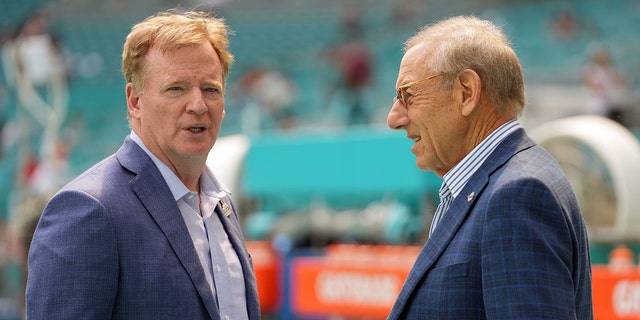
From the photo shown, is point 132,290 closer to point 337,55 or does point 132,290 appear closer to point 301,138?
point 301,138

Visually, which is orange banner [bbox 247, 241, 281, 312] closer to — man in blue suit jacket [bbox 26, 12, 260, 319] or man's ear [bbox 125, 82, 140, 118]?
man in blue suit jacket [bbox 26, 12, 260, 319]

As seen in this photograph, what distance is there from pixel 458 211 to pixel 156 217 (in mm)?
687

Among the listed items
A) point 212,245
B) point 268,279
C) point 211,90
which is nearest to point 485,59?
point 211,90

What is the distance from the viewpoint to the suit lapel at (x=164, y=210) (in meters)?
2.02

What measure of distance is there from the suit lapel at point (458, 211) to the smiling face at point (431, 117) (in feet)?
0.35

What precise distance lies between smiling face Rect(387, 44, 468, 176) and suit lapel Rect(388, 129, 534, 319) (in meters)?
0.11

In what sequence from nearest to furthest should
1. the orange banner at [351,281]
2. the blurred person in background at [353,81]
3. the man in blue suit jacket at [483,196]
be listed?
the man in blue suit jacket at [483,196] < the orange banner at [351,281] < the blurred person in background at [353,81]

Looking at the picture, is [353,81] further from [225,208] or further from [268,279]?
[225,208]

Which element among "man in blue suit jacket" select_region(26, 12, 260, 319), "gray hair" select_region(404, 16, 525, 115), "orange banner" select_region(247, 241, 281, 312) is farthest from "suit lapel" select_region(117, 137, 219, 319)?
"orange banner" select_region(247, 241, 281, 312)

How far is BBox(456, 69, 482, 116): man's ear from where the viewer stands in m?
1.96

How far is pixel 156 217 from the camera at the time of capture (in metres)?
2.04

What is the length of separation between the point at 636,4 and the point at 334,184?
798 cm

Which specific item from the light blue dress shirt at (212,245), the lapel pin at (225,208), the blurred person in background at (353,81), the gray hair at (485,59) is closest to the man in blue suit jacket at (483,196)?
the gray hair at (485,59)

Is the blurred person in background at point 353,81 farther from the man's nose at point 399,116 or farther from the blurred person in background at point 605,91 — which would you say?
the man's nose at point 399,116
